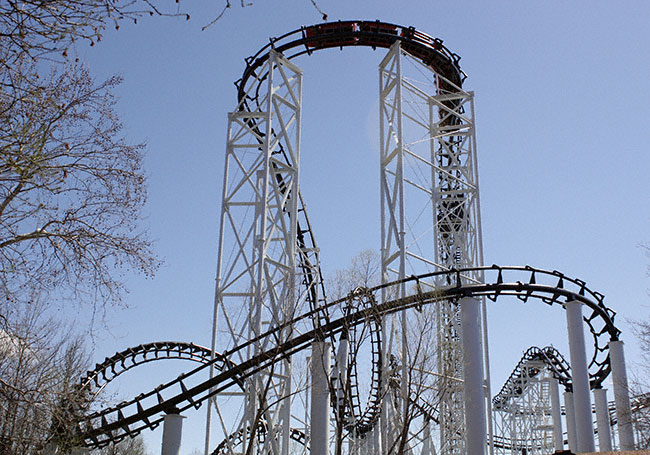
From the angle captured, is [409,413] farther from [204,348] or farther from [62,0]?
[204,348]

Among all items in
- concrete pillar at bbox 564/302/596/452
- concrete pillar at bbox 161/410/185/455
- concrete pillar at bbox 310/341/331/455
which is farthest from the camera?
concrete pillar at bbox 564/302/596/452

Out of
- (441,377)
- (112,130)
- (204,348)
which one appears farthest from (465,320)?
(204,348)

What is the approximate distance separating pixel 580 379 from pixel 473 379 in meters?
4.31

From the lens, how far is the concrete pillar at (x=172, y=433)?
1541 centimetres

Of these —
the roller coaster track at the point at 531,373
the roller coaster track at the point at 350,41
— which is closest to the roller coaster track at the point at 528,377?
the roller coaster track at the point at 531,373

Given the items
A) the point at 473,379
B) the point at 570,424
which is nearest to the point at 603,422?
the point at 570,424

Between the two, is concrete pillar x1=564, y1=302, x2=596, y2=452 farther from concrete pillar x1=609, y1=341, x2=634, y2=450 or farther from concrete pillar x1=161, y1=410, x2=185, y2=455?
concrete pillar x1=161, y1=410, x2=185, y2=455

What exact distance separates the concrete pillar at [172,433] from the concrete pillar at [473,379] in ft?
20.7

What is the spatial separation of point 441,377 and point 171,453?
6246mm

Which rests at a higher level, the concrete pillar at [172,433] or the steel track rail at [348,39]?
the steel track rail at [348,39]

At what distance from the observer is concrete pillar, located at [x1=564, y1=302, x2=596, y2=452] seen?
57.6 feet

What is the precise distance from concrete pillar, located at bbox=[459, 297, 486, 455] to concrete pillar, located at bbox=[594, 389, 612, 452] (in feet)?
20.7

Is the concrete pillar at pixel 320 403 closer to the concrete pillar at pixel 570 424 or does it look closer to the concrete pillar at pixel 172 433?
the concrete pillar at pixel 172 433

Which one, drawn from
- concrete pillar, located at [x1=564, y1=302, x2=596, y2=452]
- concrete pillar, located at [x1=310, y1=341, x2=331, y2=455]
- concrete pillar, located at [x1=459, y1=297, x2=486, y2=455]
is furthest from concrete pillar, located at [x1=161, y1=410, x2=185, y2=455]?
concrete pillar, located at [x1=564, y1=302, x2=596, y2=452]
